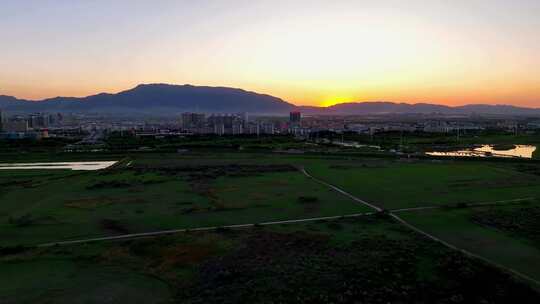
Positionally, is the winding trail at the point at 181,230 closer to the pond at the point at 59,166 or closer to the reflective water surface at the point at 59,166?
the pond at the point at 59,166

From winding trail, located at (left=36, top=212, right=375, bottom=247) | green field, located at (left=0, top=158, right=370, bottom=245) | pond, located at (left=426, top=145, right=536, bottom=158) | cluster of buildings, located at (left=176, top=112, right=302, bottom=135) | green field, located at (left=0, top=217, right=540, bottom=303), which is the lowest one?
green field, located at (left=0, top=217, right=540, bottom=303)

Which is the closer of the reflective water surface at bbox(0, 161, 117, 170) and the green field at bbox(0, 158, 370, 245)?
the green field at bbox(0, 158, 370, 245)

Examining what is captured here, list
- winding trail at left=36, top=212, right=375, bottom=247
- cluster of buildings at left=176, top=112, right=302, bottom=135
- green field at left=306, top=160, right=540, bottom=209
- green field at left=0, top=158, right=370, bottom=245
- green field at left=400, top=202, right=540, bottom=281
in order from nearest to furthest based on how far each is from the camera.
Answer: green field at left=400, top=202, right=540, bottom=281, winding trail at left=36, top=212, right=375, bottom=247, green field at left=0, top=158, right=370, bottom=245, green field at left=306, top=160, right=540, bottom=209, cluster of buildings at left=176, top=112, right=302, bottom=135

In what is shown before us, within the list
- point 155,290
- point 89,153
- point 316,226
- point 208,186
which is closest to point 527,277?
point 316,226

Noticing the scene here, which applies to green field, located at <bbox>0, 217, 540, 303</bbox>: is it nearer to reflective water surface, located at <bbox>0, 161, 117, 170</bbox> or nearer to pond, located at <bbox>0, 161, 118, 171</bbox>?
pond, located at <bbox>0, 161, 118, 171</bbox>

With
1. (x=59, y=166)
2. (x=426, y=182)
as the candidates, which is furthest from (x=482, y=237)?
(x=59, y=166)

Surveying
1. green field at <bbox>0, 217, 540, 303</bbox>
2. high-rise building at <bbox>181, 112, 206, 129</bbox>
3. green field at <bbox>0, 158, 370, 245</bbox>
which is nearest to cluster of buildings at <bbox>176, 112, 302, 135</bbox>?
high-rise building at <bbox>181, 112, 206, 129</bbox>

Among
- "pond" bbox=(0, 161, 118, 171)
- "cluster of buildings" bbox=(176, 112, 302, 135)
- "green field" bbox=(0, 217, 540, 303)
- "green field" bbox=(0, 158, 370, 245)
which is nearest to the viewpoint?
"green field" bbox=(0, 217, 540, 303)

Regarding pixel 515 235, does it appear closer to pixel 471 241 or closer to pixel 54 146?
pixel 471 241

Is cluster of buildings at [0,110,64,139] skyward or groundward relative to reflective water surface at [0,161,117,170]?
skyward

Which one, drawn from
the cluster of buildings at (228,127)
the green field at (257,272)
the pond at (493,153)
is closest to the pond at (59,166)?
the green field at (257,272)

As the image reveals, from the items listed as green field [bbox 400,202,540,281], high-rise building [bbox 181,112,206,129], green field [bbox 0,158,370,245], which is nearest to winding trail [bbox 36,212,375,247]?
green field [bbox 0,158,370,245]
